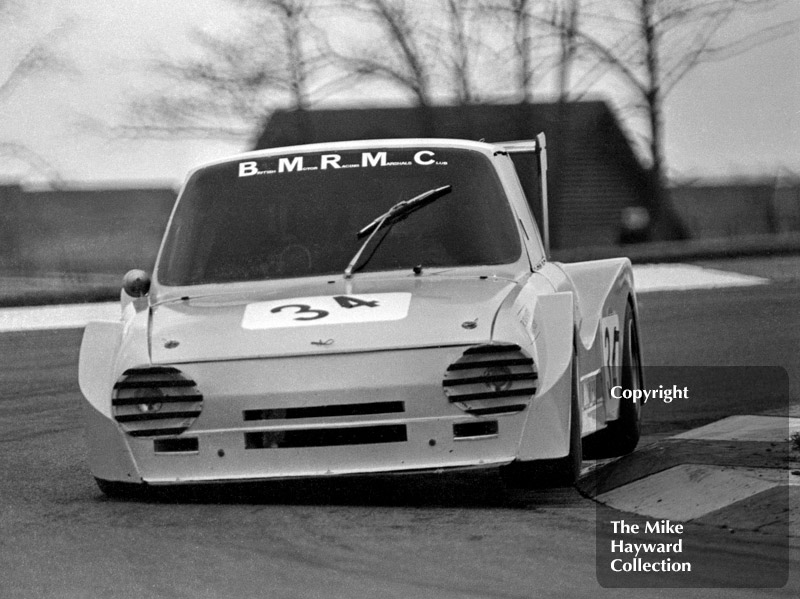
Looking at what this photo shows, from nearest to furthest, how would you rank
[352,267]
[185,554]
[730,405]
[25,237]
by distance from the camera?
1. [185,554]
2. [352,267]
3. [730,405]
4. [25,237]

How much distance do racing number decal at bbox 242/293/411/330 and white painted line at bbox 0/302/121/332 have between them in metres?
12.8

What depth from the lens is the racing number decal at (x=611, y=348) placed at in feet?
23.1

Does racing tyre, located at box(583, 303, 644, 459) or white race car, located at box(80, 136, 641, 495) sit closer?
white race car, located at box(80, 136, 641, 495)

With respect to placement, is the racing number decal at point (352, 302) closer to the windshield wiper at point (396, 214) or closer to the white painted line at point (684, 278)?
the windshield wiper at point (396, 214)

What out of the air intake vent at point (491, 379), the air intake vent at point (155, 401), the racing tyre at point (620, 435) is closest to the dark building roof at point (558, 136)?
the racing tyre at point (620, 435)

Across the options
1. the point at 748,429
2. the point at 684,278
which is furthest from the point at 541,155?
the point at 684,278

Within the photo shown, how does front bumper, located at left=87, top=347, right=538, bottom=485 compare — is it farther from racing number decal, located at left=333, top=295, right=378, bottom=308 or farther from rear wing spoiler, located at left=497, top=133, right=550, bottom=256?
rear wing spoiler, located at left=497, top=133, right=550, bottom=256

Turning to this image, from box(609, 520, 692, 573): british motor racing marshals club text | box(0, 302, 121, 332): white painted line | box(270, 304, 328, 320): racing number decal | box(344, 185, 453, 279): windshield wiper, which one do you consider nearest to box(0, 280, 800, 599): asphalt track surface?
box(609, 520, 692, 573): british motor racing marshals club text

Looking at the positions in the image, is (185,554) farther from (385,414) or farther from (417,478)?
(417,478)

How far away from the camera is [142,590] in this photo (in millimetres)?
4543

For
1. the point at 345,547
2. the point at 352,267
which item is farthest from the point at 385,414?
the point at 352,267

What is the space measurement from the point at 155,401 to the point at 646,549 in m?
1.95

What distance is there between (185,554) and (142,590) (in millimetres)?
530

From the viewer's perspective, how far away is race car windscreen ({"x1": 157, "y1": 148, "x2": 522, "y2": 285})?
682cm
